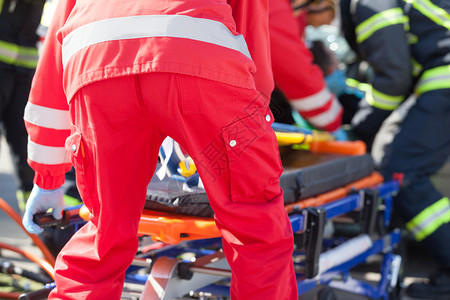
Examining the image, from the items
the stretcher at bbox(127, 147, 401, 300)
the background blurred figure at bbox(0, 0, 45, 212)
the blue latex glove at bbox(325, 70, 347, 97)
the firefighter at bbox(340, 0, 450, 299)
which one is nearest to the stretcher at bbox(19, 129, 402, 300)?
the stretcher at bbox(127, 147, 401, 300)

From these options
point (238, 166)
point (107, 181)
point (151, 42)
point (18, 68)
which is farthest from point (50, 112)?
point (18, 68)

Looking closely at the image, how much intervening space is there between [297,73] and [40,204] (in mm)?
1559

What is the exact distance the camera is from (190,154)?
1731mm

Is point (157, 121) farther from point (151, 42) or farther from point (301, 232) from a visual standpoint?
point (301, 232)

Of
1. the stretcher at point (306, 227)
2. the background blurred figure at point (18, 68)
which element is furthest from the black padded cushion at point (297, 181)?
the background blurred figure at point (18, 68)

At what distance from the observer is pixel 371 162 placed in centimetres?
315

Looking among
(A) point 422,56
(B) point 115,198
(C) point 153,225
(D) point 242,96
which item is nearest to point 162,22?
(D) point 242,96

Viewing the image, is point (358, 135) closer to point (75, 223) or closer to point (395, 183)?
point (395, 183)

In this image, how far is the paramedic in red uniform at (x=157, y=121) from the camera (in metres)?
1.62

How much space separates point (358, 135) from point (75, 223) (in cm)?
196

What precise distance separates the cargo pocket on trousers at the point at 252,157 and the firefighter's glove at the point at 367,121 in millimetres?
1872

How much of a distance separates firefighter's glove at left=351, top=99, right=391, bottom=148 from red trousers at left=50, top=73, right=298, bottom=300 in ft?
5.99

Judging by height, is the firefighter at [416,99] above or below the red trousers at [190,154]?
below

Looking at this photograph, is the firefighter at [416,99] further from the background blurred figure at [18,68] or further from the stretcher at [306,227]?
the background blurred figure at [18,68]
